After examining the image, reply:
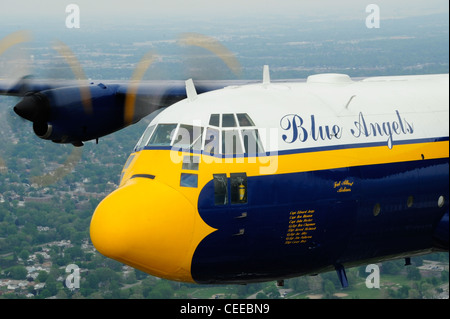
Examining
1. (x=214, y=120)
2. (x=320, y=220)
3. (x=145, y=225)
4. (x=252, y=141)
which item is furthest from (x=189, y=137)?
(x=320, y=220)

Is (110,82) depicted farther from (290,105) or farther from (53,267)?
(53,267)

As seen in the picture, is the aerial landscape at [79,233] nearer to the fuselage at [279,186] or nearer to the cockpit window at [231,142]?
the fuselage at [279,186]

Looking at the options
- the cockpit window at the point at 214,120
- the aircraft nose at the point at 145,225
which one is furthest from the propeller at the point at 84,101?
the aircraft nose at the point at 145,225

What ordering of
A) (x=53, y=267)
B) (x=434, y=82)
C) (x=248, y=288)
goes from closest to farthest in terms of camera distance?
(x=434, y=82), (x=248, y=288), (x=53, y=267)

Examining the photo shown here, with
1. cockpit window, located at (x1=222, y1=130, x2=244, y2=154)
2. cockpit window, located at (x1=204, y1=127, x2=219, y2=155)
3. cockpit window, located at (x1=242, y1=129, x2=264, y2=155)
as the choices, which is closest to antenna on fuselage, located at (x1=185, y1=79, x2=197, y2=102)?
cockpit window, located at (x1=204, y1=127, x2=219, y2=155)

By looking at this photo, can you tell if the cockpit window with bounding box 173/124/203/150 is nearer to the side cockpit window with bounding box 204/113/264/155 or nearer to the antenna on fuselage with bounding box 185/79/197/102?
the side cockpit window with bounding box 204/113/264/155

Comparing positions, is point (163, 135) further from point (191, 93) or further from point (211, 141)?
point (191, 93)
